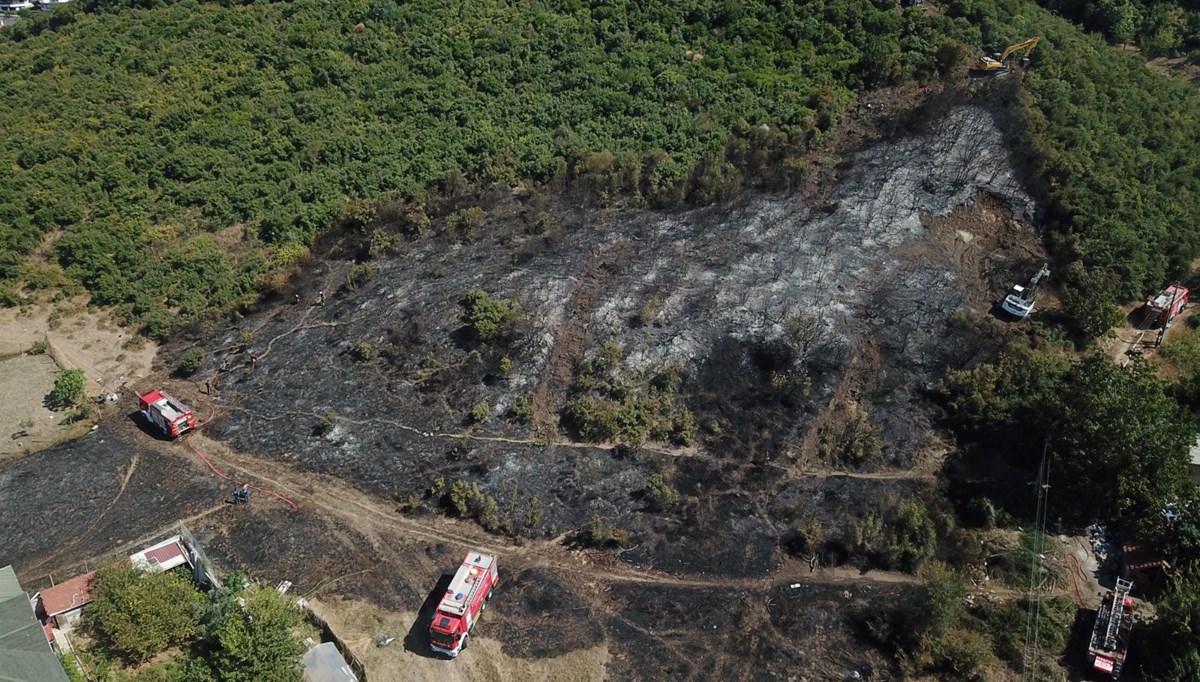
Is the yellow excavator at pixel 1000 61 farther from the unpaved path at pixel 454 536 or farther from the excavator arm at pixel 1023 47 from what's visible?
the unpaved path at pixel 454 536

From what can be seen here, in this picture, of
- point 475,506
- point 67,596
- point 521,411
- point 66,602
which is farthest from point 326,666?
point 521,411

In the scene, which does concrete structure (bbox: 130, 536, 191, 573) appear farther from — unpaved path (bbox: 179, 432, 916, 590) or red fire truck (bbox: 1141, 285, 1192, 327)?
red fire truck (bbox: 1141, 285, 1192, 327)

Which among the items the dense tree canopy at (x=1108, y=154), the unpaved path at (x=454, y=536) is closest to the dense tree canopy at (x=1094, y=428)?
the dense tree canopy at (x=1108, y=154)

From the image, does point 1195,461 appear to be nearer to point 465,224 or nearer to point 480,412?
point 480,412

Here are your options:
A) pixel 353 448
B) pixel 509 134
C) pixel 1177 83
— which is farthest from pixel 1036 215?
pixel 353 448

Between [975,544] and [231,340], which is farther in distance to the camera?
[231,340]

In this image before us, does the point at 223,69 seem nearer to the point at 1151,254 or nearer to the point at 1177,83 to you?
the point at 1151,254

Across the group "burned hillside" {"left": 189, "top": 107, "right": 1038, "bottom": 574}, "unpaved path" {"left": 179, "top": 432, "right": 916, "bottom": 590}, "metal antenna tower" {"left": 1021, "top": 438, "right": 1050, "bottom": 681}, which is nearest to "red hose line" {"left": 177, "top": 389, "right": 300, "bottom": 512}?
"unpaved path" {"left": 179, "top": 432, "right": 916, "bottom": 590}
